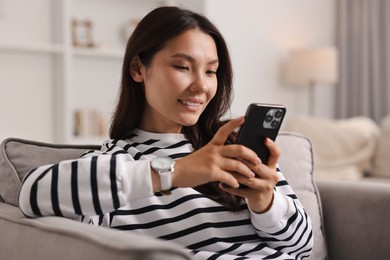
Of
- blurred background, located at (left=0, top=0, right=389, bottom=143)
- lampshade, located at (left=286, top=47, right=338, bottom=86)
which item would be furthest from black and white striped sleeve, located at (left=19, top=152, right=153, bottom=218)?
lampshade, located at (left=286, top=47, right=338, bottom=86)

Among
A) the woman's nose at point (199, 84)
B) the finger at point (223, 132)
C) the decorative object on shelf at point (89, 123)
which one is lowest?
the decorative object on shelf at point (89, 123)

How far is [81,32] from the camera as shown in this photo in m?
4.15

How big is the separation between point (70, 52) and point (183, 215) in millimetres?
2796

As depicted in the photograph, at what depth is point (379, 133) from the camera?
13.3ft

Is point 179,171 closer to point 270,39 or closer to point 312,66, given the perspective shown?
point 312,66

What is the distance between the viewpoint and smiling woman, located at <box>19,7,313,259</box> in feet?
3.75

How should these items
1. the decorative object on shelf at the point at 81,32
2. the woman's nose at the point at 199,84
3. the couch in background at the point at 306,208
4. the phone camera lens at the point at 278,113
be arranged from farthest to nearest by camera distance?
the decorative object on shelf at the point at 81,32
the woman's nose at the point at 199,84
the phone camera lens at the point at 278,113
the couch in background at the point at 306,208

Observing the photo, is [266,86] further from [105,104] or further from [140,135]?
[140,135]

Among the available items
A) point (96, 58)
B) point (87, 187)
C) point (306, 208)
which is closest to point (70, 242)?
point (87, 187)

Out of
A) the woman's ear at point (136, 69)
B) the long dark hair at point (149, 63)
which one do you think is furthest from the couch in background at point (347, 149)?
the woman's ear at point (136, 69)

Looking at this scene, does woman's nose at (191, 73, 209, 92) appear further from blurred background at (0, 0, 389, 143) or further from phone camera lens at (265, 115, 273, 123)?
blurred background at (0, 0, 389, 143)

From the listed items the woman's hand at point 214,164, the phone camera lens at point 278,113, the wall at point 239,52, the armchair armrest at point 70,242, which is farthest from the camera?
the wall at point 239,52

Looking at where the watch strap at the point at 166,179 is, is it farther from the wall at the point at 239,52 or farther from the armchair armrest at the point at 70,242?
the wall at the point at 239,52

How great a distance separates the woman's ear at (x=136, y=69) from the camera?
4.79 feet
